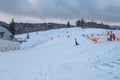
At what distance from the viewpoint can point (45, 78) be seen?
14.7 metres

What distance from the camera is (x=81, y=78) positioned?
14.5 metres

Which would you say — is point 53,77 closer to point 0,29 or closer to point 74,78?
point 74,78

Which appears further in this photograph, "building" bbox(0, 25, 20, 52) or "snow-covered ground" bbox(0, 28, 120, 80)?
"building" bbox(0, 25, 20, 52)

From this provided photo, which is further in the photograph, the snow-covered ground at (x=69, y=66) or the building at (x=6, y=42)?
the building at (x=6, y=42)

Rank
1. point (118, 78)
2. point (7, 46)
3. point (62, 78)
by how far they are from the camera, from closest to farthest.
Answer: point (118, 78) → point (62, 78) → point (7, 46)

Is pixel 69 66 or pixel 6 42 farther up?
pixel 69 66

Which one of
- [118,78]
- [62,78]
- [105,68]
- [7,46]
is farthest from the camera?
[7,46]

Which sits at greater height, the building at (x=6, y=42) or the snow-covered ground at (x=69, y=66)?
the snow-covered ground at (x=69, y=66)

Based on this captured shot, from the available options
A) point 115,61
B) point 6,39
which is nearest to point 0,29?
point 6,39

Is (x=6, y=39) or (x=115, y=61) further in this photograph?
(x=6, y=39)

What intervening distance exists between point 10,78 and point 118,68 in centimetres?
591

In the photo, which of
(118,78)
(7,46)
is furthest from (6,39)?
(118,78)

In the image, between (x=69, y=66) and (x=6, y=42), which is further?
(x=6, y=42)

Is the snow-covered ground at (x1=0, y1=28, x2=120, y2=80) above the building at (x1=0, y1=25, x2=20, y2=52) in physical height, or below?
above
